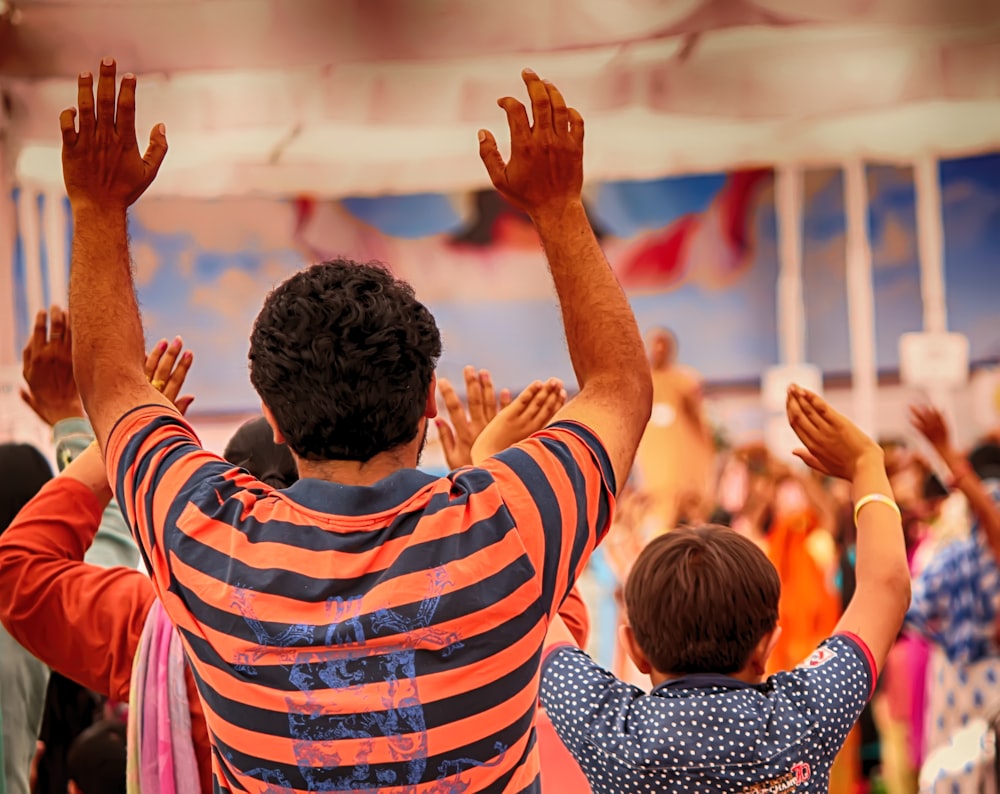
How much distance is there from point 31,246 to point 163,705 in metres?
6.55

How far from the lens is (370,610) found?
0.95 m

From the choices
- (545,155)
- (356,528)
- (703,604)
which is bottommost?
(703,604)

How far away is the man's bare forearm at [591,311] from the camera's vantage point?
111cm

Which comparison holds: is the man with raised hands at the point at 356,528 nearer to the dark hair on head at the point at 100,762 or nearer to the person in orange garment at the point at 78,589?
the person in orange garment at the point at 78,589

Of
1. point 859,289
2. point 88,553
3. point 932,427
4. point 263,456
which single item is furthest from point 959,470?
point 859,289

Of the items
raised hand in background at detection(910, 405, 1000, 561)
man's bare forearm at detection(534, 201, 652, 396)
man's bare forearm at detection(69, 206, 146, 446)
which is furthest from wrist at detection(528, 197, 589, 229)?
raised hand in background at detection(910, 405, 1000, 561)

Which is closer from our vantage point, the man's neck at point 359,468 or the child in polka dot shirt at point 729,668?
the man's neck at point 359,468

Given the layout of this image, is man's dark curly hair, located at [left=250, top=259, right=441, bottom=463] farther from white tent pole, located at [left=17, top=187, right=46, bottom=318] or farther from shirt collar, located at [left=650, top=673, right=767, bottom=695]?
white tent pole, located at [left=17, top=187, right=46, bottom=318]

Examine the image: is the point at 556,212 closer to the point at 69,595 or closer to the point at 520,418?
the point at 520,418

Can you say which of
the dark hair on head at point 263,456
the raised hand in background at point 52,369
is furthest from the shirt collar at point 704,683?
the raised hand in background at point 52,369

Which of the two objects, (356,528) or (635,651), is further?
(635,651)

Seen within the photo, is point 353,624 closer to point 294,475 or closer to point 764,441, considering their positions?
point 294,475

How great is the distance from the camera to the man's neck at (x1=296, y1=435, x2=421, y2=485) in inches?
41.0

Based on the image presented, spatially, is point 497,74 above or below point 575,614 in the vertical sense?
above
